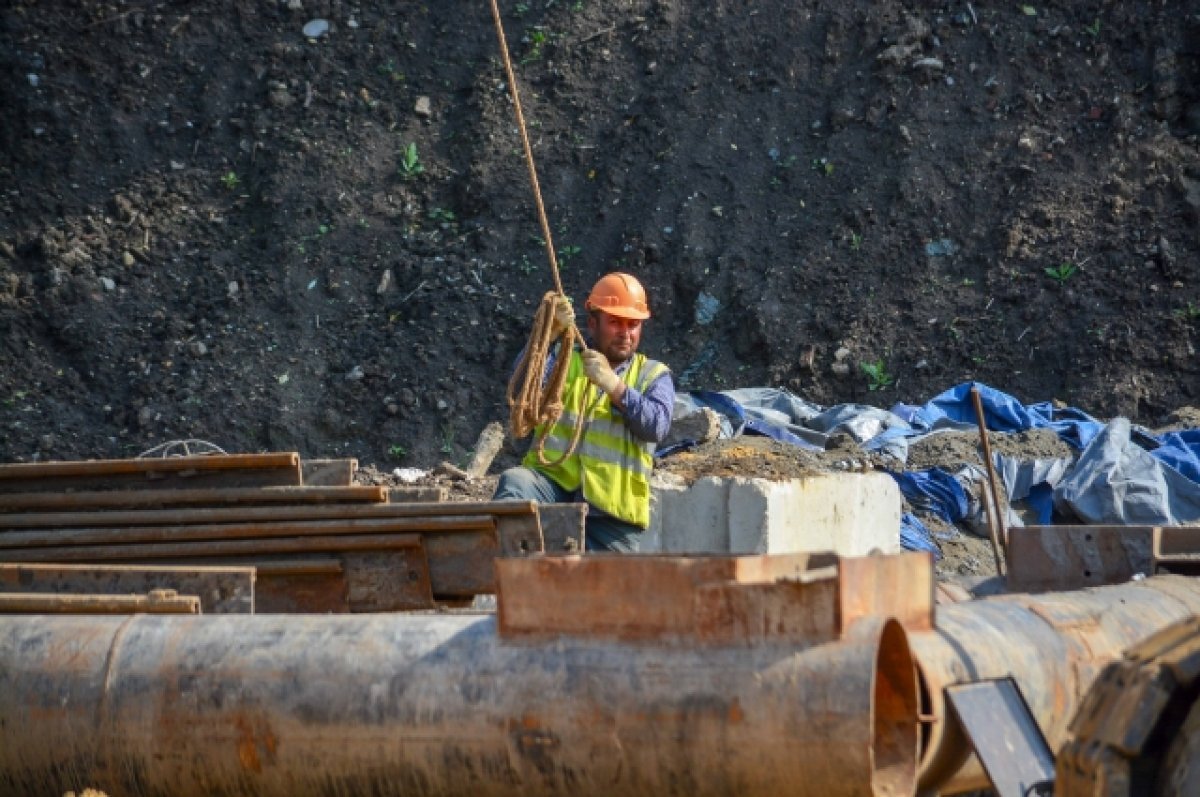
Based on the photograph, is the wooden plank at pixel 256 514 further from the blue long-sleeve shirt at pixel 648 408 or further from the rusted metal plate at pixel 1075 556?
the blue long-sleeve shirt at pixel 648 408

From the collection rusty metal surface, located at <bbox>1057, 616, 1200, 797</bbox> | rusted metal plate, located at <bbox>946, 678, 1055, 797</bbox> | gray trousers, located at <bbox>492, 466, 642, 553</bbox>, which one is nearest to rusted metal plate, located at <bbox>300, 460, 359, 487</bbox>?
gray trousers, located at <bbox>492, 466, 642, 553</bbox>

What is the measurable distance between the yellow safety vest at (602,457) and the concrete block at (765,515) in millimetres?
816

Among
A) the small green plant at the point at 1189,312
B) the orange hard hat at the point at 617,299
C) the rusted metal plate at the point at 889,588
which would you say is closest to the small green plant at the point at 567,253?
the small green plant at the point at 1189,312

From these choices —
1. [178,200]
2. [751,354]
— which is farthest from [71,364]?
[751,354]

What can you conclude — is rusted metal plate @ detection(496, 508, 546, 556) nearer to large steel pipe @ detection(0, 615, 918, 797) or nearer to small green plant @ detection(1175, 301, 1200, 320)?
large steel pipe @ detection(0, 615, 918, 797)

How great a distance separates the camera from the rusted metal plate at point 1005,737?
344 centimetres

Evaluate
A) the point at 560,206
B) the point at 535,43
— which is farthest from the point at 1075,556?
the point at 535,43

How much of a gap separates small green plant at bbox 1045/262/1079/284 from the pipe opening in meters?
9.38

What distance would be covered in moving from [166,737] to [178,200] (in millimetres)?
10447

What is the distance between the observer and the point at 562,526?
17.3 feet

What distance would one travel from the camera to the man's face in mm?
7578

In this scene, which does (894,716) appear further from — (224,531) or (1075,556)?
(224,531)

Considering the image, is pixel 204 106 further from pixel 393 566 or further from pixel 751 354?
pixel 393 566

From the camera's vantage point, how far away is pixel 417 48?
14070mm
